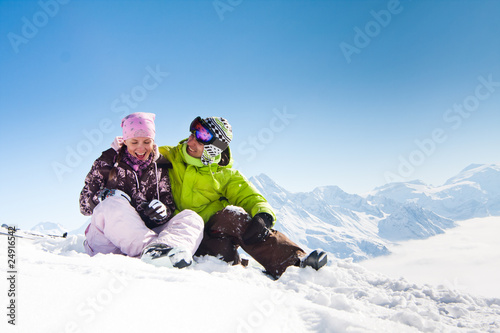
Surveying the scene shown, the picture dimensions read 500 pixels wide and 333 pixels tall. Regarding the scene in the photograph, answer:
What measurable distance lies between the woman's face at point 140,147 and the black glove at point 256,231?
1.49m

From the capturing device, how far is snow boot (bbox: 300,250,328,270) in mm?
2908

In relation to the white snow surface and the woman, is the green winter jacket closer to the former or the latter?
the woman

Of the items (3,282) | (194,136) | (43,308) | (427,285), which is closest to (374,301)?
(427,285)

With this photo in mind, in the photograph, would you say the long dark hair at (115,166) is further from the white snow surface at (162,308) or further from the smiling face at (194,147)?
the white snow surface at (162,308)

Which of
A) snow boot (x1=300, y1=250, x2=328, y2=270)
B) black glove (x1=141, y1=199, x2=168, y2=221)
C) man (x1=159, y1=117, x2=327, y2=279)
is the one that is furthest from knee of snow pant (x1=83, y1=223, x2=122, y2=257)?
snow boot (x1=300, y1=250, x2=328, y2=270)

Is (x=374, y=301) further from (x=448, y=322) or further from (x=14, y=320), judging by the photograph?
(x=14, y=320)

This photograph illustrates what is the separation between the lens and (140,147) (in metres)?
3.32

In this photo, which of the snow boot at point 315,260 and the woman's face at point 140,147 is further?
the woman's face at point 140,147

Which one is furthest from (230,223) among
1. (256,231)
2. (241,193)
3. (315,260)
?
(315,260)

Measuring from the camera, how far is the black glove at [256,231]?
3154 mm

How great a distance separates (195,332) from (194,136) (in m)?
2.98

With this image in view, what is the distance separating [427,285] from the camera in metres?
2.82

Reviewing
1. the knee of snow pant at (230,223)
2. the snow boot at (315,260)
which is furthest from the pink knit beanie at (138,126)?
the snow boot at (315,260)

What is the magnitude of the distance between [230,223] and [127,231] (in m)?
1.10
